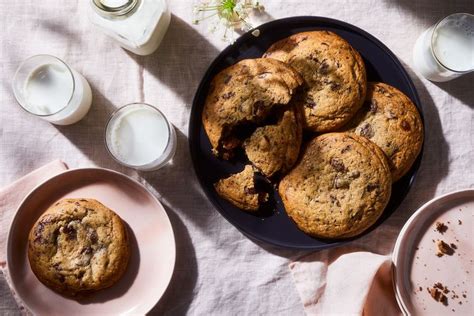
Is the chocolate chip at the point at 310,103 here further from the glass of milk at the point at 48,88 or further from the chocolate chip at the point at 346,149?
the glass of milk at the point at 48,88

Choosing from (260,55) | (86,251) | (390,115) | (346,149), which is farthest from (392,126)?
→ (86,251)

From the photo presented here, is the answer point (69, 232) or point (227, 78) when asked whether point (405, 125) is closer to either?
point (227, 78)

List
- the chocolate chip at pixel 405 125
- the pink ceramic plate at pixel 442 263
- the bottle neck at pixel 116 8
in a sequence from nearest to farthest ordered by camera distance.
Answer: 1. the bottle neck at pixel 116 8
2. the chocolate chip at pixel 405 125
3. the pink ceramic plate at pixel 442 263

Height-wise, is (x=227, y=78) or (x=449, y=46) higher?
(x=449, y=46)

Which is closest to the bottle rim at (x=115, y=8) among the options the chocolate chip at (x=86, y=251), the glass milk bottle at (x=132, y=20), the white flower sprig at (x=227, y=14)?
the glass milk bottle at (x=132, y=20)

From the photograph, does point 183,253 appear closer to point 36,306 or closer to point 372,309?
point 36,306

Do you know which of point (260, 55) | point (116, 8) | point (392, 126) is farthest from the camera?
point (260, 55)

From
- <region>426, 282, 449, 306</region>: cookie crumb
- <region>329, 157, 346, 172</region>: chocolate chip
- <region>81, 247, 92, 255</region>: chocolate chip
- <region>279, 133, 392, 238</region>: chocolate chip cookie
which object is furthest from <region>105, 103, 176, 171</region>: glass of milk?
<region>426, 282, 449, 306</region>: cookie crumb

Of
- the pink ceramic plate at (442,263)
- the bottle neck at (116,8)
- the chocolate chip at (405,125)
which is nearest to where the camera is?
the bottle neck at (116,8)
